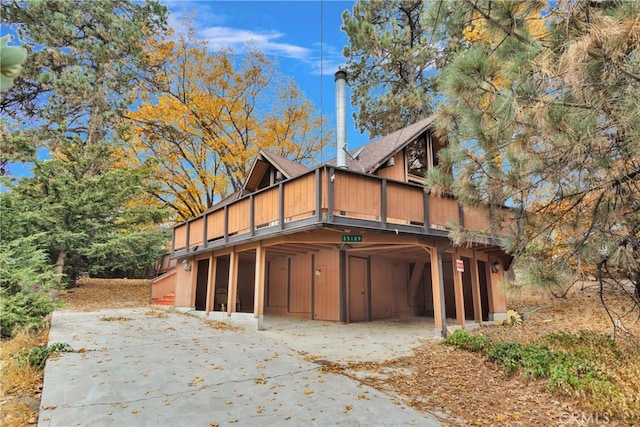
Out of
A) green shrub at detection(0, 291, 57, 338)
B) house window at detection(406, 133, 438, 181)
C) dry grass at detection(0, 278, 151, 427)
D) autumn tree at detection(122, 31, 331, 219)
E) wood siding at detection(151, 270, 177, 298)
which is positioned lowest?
dry grass at detection(0, 278, 151, 427)

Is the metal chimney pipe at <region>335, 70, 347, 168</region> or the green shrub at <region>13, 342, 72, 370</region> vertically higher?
the metal chimney pipe at <region>335, 70, 347, 168</region>

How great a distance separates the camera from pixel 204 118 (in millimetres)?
18844

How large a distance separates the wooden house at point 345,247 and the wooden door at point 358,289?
0.03m

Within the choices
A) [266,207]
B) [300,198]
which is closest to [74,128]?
[266,207]

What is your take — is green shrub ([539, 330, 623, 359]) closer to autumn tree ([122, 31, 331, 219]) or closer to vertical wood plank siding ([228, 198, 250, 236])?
vertical wood plank siding ([228, 198, 250, 236])

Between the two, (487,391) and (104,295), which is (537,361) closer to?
(487,391)

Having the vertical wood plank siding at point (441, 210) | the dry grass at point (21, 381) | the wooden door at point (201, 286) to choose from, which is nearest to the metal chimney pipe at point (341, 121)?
the vertical wood plank siding at point (441, 210)

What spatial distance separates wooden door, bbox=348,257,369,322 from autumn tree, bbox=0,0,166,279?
894 cm

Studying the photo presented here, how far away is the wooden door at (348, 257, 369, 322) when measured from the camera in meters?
11.7

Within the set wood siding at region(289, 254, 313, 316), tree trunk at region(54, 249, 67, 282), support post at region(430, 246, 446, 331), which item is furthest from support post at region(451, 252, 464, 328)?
tree trunk at region(54, 249, 67, 282)

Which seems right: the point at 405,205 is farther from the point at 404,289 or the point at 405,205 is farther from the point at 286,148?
the point at 286,148

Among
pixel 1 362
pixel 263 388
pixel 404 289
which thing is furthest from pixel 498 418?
pixel 404 289

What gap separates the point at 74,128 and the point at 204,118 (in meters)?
6.06

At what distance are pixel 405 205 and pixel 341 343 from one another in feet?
11.6
